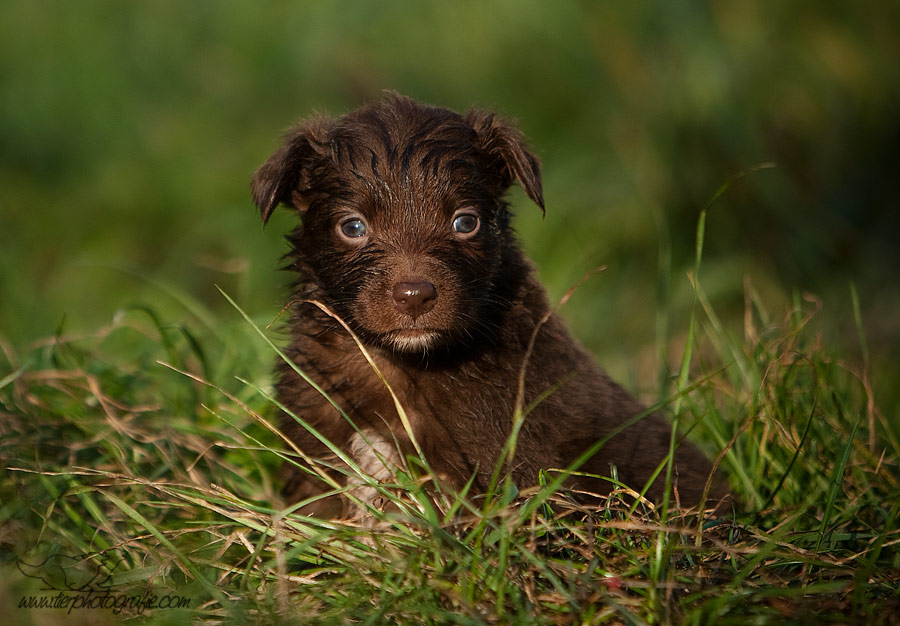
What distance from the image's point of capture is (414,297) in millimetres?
3535

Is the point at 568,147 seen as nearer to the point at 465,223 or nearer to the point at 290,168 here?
the point at 465,223

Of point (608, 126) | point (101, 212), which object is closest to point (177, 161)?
point (101, 212)

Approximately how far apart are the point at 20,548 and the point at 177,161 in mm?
6415

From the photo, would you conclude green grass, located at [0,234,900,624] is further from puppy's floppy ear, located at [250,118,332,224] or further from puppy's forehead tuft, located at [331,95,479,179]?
puppy's forehead tuft, located at [331,95,479,179]

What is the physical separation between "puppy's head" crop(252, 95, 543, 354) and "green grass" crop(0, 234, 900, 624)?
498mm

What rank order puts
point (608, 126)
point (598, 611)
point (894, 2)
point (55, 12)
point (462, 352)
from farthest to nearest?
point (55, 12), point (608, 126), point (894, 2), point (462, 352), point (598, 611)

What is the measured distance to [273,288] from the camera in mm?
8375

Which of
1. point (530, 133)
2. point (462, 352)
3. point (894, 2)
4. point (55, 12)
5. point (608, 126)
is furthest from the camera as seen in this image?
point (55, 12)

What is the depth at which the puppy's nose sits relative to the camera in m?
3.54

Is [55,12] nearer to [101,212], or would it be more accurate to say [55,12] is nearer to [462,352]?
[101,212]

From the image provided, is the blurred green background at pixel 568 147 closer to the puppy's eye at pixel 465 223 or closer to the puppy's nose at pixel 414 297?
the puppy's eye at pixel 465 223
